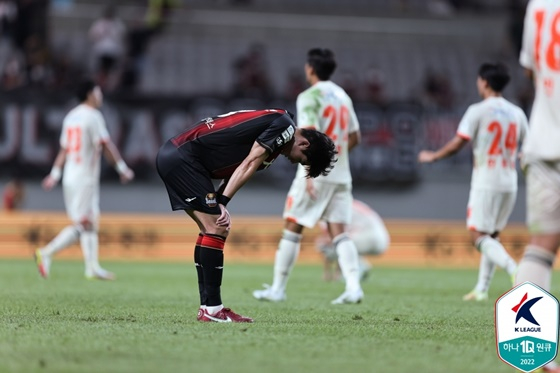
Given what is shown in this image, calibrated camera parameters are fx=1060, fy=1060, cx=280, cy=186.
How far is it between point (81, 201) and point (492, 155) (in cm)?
612

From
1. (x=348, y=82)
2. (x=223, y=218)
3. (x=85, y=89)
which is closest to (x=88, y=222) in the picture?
(x=85, y=89)

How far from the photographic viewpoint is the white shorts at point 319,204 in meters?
10.7

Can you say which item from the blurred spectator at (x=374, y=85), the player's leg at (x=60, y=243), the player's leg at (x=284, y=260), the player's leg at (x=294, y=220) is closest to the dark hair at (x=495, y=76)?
the player's leg at (x=294, y=220)

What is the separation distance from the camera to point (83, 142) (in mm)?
14734

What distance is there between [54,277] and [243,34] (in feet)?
51.3

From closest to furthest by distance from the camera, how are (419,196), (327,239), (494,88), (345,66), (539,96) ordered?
(539,96), (494,88), (327,239), (419,196), (345,66)

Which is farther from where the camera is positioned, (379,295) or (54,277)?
(54,277)

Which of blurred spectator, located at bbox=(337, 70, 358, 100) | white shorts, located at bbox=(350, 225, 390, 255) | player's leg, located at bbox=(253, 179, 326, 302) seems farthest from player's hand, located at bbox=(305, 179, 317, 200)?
blurred spectator, located at bbox=(337, 70, 358, 100)

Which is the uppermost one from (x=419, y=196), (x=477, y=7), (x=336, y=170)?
(x=477, y=7)

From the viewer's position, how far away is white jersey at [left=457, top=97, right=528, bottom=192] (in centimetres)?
1133

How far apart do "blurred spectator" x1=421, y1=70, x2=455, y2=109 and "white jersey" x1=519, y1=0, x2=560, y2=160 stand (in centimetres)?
2106

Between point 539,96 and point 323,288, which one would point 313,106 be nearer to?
point 323,288

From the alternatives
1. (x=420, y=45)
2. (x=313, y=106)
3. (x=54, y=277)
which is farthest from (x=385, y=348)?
(x=420, y=45)

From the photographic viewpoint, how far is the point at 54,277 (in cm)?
1487
